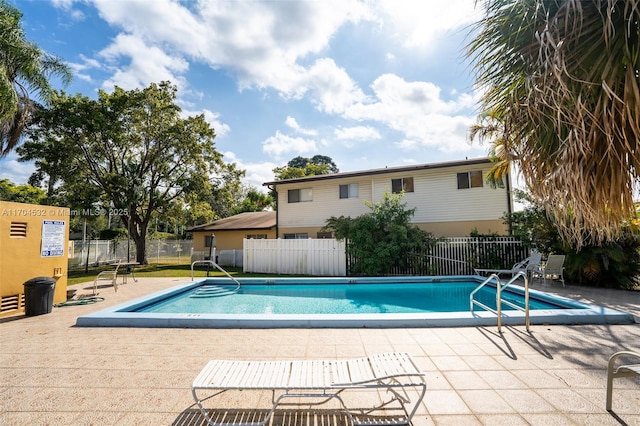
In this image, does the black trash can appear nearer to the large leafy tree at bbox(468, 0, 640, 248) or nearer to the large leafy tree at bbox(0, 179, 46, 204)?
the large leafy tree at bbox(468, 0, 640, 248)

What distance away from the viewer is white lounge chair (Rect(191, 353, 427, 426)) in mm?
2541

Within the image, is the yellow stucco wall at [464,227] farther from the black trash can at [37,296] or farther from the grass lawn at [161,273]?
the black trash can at [37,296]

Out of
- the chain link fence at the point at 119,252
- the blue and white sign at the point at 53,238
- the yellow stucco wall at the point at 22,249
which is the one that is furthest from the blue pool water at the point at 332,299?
the chain link fence at the point at 119,252

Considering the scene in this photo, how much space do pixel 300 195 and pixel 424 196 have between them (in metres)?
7.78

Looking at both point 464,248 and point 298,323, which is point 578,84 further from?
point 464,248

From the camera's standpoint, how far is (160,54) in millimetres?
11461

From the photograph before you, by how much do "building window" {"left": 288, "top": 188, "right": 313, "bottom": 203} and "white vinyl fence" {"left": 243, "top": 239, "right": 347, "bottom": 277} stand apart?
464 cm

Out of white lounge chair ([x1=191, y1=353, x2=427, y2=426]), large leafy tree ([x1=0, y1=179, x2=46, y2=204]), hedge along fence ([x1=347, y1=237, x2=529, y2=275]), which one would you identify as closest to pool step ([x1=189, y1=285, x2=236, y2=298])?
hedge along fence ([x1=347, y1=237, x2=529, y2=275])

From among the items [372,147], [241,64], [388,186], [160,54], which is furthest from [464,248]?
[160,54]

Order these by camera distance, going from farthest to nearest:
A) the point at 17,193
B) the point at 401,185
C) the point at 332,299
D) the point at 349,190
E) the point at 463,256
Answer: the point at 17,193
the point at 349,190
the point at 401,185
the point at 463,256
the point at 332,299

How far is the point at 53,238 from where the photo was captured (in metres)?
7.93

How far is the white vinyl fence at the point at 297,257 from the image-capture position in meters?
14.8

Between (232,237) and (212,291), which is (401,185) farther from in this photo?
(232,237)

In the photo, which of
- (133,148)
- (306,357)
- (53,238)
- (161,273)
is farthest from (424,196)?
(133,148)
